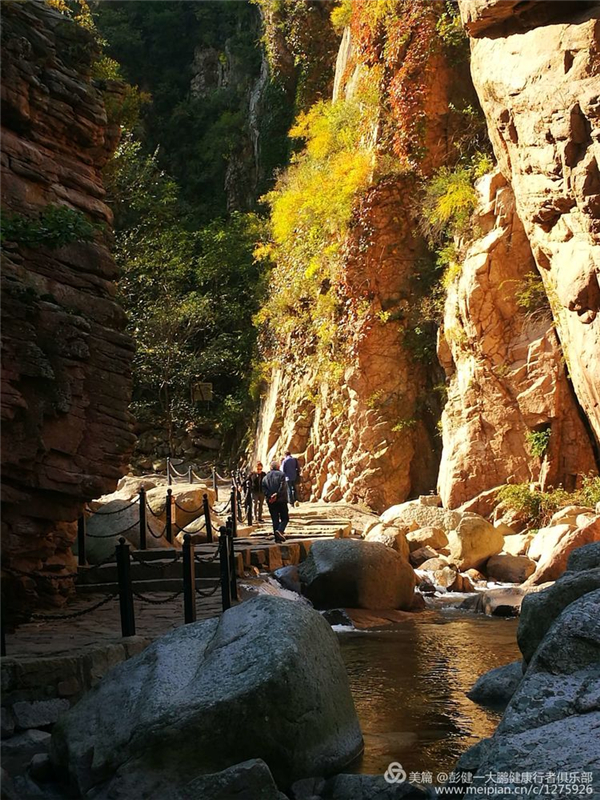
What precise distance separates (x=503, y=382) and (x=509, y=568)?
5.42 m

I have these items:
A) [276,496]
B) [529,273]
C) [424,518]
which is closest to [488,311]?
[529,273]

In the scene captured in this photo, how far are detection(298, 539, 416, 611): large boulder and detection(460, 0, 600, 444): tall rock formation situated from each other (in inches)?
224

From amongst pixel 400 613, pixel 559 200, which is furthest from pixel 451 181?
pixel 400 613

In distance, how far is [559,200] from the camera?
1639 cm

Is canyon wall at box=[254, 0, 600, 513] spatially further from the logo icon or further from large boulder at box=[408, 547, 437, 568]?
the logo icon

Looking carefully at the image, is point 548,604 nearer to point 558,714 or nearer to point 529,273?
point 558,714

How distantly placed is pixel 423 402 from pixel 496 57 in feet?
30.5

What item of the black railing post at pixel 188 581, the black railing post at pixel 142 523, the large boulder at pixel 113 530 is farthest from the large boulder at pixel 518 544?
the black railing post at pixel 188 581

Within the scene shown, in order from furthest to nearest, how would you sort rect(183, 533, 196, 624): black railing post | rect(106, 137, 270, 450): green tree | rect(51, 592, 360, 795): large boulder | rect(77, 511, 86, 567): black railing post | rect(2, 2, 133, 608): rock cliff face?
rect(106, 137, 270, 450): green tree < rect(77, 511, 86, 567): black railing post < rect(2, 2, 133, 608): rock cliff face < rect(183, 533, 196, 624): black railing post < rect(51, 592, 360, 795): large boulder

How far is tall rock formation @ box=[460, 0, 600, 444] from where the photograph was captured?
15383mm

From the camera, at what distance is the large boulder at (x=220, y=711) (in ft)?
18.3

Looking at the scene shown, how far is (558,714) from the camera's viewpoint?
457 cm

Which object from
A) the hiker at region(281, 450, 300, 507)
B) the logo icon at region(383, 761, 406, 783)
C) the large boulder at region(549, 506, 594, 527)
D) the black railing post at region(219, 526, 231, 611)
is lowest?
the logo icon at region(383, 761, 406, 783)

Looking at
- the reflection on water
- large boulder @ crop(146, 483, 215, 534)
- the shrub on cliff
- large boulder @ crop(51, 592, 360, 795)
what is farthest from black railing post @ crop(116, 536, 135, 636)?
the shrub on cliff
